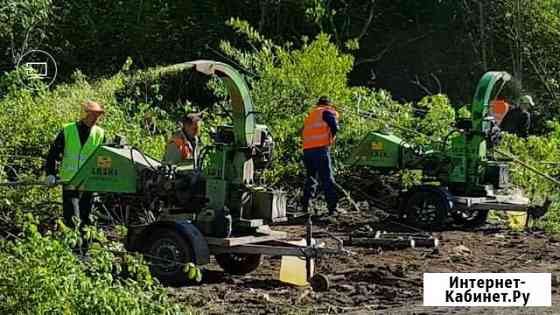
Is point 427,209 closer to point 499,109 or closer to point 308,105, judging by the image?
point 308,105

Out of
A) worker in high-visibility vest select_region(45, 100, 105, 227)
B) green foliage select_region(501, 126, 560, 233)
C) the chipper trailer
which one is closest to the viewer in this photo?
the chipper trailer

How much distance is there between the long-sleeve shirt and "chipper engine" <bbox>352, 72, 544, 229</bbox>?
212 inches

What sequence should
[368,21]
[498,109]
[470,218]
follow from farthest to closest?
[368,21] → [498,109] → [470,218]

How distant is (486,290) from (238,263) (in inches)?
110

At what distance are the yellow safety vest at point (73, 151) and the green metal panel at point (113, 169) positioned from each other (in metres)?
0.40

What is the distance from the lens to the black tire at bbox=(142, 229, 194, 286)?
35.1ft

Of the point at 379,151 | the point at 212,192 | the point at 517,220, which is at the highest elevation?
the point at 379,151

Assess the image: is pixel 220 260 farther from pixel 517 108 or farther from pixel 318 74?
pixel 517 108

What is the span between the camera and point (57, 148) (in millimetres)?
11875

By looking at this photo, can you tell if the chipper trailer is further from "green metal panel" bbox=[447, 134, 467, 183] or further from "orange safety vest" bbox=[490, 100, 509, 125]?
"orange safety vest" bbox=[490, 100, 509, 125]

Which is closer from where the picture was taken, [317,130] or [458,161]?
[458,161]

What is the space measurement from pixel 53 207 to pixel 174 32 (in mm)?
13343
